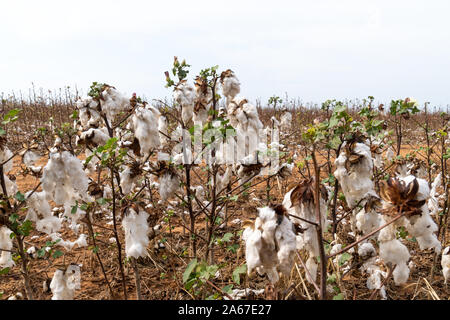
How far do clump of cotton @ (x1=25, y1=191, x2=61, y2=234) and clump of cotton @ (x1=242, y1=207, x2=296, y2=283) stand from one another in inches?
58.1

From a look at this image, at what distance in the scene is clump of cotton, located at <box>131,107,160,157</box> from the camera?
1.97 m

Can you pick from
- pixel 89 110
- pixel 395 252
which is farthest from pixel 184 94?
pixel 395 252

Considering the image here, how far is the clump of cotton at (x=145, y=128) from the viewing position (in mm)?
1971

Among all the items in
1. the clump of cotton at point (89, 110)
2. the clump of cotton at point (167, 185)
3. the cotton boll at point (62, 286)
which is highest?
the clump of cotton at point (89, 110)

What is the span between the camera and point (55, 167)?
1661 millimetres

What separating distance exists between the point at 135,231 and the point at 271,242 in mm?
900

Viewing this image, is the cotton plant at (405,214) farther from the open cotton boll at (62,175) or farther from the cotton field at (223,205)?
the open cotton boll at (62,175)

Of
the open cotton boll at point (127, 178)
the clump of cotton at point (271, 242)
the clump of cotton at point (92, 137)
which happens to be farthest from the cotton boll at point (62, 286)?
the clump of cotton at point (271, 242)

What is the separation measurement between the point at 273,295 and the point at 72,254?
9.91 ft

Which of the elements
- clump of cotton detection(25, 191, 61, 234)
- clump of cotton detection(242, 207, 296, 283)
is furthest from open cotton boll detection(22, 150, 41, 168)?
clump of cotton detection(242, 207, 296, 283)

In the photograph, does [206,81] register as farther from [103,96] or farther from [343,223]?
[343,223]

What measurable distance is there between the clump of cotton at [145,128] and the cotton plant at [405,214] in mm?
1377
